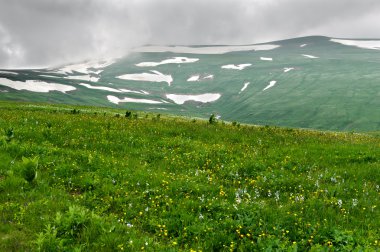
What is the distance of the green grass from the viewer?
8180 millimetres

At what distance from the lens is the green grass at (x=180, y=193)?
8.18 metres

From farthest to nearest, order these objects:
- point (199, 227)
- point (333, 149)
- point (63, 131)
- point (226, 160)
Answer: point (63, 131) < point (333, 149) < point (226, 160) < point (199, 227)

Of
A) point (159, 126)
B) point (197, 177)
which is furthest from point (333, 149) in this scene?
point (159, 126)

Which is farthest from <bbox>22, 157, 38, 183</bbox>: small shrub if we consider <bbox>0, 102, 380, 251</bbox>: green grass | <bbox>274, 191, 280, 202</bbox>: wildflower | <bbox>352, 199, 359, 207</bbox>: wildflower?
<bbox>352, 199, 359, 207</bbox>: wildflower

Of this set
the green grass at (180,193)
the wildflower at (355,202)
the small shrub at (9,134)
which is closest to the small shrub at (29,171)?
the green grass at (180,193)

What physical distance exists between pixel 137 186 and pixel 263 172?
15.4 feet

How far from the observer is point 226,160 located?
48.4 feet

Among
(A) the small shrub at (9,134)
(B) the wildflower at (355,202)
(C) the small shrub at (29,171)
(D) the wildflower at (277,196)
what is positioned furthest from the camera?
(A) the small shrub at (9,134)

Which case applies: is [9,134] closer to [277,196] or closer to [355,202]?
[277,196]

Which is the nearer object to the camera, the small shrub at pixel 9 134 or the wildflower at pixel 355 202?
the wildflower at pixel 355 202

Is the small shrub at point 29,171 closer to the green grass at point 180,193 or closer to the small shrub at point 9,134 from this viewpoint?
the green grass at point 180,193

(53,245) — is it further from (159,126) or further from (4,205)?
(159,126)

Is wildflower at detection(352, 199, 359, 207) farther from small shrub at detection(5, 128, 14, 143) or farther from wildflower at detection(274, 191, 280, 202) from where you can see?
small shrub at detection(5, 128, 14, 143)

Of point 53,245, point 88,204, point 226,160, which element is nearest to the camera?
point 53,245
